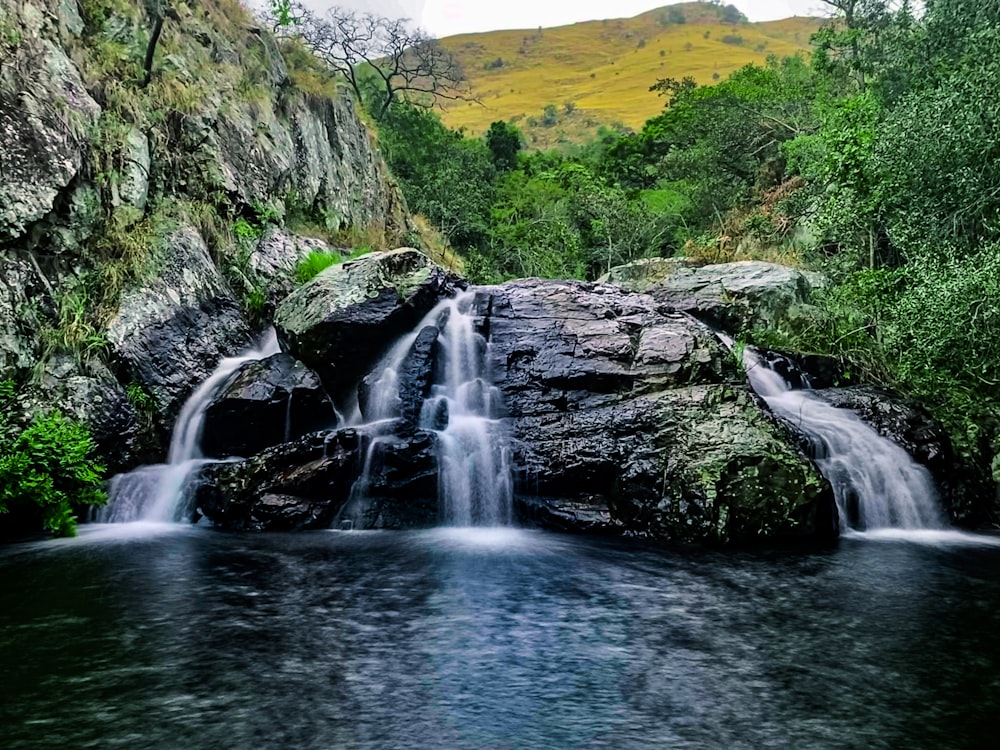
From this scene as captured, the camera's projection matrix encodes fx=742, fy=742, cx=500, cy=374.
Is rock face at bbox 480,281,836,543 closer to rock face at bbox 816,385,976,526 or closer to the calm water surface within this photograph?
the calm water surface

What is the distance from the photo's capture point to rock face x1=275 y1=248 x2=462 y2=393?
12508mm

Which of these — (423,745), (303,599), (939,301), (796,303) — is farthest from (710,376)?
(423,745)

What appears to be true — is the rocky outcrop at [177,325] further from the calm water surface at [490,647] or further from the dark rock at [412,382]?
the calm water surface at [490,647]

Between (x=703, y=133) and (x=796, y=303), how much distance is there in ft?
55.4

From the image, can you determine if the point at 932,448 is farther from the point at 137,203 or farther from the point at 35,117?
the point at 35,117

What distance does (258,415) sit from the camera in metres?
11.7

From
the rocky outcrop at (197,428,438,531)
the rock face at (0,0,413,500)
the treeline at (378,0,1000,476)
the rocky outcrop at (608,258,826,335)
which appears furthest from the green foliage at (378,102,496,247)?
the rocky outcrop at (197,428,438,531)

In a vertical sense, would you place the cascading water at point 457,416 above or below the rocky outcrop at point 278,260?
below

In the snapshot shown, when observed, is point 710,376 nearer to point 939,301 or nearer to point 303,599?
point 939,301

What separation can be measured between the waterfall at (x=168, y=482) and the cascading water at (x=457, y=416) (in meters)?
2.46

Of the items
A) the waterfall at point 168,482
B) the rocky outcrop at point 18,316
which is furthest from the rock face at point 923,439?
the rocky outcrop at point 18,316

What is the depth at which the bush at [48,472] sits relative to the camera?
30.6 feet

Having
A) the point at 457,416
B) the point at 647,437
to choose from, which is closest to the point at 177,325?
the point at 457,416

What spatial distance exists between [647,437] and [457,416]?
3.24m
